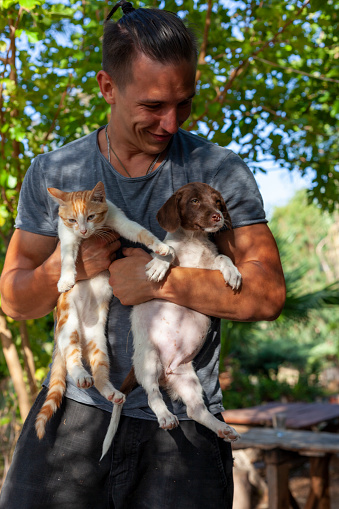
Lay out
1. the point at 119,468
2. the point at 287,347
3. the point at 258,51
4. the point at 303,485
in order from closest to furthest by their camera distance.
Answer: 1. the point at 119,468
2. the point at 258,51
3. the point at 303,485
4. the point at 287,347

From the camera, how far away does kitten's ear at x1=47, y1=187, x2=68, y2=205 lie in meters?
2.02

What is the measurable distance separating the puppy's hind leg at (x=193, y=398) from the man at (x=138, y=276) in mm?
46

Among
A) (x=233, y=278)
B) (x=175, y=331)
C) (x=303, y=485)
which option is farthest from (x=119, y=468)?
(x=303, y=485)

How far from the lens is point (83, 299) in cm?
222

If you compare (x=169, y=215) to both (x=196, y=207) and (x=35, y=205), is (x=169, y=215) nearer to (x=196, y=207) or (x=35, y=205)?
(x=196, y=207)

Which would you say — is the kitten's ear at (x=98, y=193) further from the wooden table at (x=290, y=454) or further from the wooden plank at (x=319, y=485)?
the wooden plank at (x=319, y=485)

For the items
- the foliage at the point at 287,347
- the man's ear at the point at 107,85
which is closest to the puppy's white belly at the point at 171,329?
the man's ear at the point at 107,85

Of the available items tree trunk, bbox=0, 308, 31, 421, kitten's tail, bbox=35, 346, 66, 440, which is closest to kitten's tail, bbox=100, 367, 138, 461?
kitten's tail, bbox=35, 346, 66, 440

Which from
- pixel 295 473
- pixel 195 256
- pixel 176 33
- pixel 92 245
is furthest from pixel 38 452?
pixel 295 473

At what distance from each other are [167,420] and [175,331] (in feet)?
1.11

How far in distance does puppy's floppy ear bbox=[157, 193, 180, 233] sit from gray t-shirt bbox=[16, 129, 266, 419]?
0.22ft

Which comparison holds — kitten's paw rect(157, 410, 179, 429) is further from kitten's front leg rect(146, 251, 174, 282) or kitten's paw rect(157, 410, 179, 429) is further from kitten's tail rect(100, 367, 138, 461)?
kitten's front leg rect(146, 251, 174, 282)

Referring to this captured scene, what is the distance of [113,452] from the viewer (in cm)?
188

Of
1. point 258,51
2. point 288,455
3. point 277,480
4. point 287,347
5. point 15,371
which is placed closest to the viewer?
point 258,51
